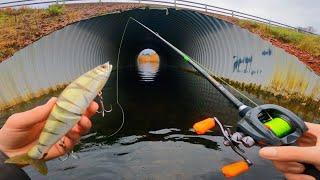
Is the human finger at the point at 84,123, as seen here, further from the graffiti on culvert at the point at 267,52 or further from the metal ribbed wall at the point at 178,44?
the graffiti on culvert at the point at 267,52

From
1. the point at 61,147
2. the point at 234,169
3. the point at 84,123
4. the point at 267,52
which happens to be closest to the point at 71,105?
the point at 84,123

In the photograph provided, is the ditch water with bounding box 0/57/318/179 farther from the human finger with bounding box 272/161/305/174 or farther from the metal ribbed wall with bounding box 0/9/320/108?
the human finger with bounding box 272/161/305/174

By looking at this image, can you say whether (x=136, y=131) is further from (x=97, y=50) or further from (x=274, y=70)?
(x=97, y=50)

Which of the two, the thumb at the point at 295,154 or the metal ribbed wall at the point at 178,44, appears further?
the metal ribbed wall at the point at 178,44

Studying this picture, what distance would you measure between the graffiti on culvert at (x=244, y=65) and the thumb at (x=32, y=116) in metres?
24.5

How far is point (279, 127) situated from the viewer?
→ 423cm

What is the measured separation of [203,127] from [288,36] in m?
32.2

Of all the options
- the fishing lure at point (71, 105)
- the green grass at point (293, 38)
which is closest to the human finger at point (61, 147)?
the fishing lure at point (71, 105)

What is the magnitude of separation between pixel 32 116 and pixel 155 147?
10.9 m

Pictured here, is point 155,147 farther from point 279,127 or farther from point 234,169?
point 279,127

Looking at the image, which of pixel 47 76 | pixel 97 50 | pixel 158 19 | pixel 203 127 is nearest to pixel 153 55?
pixel 158 19

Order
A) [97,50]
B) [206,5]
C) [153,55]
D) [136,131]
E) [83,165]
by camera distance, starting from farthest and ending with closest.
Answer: [153,55], [206,5], [97,50], [136,131], [83,165]

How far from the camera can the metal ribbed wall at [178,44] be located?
2245 cm

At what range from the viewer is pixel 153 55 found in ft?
329
